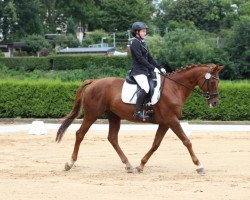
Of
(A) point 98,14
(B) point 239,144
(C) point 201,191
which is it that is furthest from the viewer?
(A) point 98,14

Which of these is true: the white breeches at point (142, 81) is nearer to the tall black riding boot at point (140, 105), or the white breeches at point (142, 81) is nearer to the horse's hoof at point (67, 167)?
the tall black riding boot at point (140, 105)

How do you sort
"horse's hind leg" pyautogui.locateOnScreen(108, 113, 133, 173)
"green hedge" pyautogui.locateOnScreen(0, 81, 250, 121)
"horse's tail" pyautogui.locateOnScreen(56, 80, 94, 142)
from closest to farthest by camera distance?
"horse's hind leg" pyautogui.locateOnScreen(108, 113, 133, 173) < "horse's tail" pyautogui.locateOnScreen(56, 80, 94, 142) < "green hedge" pyautogui.locateOnScreen(0, 81, 250, 121)

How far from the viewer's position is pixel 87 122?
12.8 meters

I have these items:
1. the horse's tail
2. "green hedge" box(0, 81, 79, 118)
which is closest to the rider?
the horse's tail

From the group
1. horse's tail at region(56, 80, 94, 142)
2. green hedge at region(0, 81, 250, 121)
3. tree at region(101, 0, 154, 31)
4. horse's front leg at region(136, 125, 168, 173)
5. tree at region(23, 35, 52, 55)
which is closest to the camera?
horse's front leg at region(136, 125, 168, 173)

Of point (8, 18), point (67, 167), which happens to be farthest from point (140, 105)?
point (8, 18)

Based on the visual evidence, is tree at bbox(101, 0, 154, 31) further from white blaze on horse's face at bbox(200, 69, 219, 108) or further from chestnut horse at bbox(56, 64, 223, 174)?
white blaze on horse's face at bbox(200, 69, 219, 108)

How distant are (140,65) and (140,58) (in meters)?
0.17

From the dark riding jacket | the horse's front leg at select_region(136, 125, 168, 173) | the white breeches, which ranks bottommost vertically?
the horse's front leg at select_region(136, 125, 168, 173)

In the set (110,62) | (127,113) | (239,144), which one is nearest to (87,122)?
(127,113)

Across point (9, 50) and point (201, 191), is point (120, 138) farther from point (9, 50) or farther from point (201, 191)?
point (9, 50)

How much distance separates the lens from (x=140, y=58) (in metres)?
12.3

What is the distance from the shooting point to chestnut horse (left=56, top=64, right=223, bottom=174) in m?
12.2

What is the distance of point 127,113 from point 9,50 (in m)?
72.0
